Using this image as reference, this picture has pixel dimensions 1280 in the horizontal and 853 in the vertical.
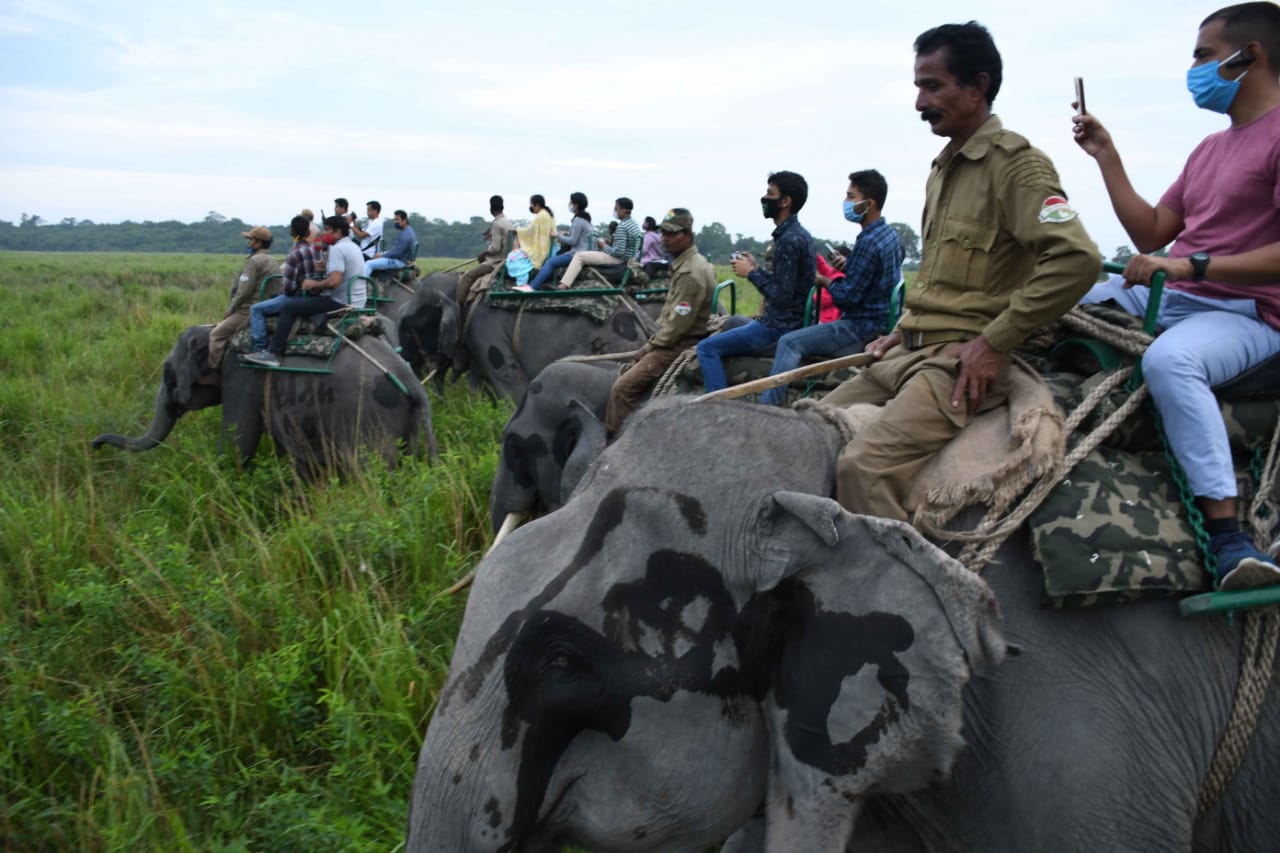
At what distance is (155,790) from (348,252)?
19.5 ft

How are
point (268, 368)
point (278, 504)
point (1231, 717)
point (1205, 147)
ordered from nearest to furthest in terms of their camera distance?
1. point (1231, 717)
2. point (1205, 147)
3. point (278, 504)
4. point (268, 368)

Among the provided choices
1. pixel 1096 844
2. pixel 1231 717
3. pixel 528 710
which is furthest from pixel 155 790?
pixel 1231 717

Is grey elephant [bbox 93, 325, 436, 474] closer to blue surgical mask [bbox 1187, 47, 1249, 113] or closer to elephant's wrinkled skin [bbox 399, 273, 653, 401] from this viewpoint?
elephant's wrinkled skin [bbox 399, 273, 653, 401]

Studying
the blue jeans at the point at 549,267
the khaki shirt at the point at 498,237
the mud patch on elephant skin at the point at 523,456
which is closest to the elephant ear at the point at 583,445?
the mud patch on elephant skin at the point at 523,456

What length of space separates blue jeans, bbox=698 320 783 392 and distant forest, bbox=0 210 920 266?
61.4 meters

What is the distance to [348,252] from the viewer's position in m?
8.64

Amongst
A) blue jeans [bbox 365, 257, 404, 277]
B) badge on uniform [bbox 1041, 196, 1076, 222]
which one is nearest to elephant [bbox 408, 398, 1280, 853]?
badge on uniform [bbox 1041, 196, 1076, 222]

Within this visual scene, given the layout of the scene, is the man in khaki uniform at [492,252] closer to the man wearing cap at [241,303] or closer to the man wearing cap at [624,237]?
the man wearing cap at [624,237]

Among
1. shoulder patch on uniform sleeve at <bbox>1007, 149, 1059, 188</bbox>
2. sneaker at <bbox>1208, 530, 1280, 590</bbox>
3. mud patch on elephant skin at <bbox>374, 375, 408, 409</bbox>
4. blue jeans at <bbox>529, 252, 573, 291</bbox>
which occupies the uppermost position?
shoulder patch on uniform sleeve at <bbox>1007, 149, 1059, 188</bbox>

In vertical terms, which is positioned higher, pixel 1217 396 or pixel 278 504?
pixel 1217 396

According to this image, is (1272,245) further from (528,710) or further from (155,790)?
(155,790)

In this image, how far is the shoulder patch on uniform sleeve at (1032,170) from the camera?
2.66m

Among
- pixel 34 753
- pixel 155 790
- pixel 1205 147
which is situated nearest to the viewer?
pixel 1205 147

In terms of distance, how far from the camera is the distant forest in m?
90.6
